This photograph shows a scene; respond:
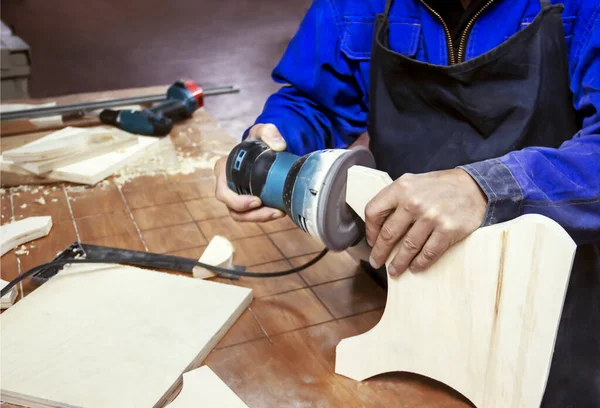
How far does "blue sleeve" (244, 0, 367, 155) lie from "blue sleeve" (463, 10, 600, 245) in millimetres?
499

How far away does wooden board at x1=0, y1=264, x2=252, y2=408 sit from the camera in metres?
0.90

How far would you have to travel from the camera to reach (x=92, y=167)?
1707mm

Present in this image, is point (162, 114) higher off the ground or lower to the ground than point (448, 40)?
lower

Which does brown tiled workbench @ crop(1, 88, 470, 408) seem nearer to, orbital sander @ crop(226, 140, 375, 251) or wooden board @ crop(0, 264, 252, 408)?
wooden board @ crop(0, 264, 252, 408)

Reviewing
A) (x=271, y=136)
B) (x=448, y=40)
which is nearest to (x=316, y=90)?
(x=271, y=136)

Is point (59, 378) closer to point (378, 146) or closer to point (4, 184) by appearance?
point (378, 146)

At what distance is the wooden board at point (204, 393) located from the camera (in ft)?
2.90

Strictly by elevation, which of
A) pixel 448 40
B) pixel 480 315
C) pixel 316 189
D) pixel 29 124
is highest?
pixel 448 40

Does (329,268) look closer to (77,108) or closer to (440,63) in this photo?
(440,63)

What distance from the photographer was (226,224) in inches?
56.5

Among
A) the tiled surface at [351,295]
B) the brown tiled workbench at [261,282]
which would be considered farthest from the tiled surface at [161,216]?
the tiled surface at [351,295]

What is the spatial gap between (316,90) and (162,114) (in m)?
0.91

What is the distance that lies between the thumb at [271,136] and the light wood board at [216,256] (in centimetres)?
24

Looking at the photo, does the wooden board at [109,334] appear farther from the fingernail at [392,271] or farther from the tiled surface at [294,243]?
the fingernail at [392,271]
